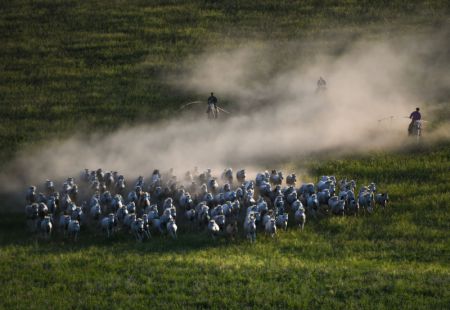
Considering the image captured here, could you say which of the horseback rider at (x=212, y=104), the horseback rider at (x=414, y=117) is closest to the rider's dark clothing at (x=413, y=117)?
the horseback rider at (x=414, y=117)

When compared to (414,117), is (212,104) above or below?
above

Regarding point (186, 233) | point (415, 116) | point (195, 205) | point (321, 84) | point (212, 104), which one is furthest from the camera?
point (321, 84)

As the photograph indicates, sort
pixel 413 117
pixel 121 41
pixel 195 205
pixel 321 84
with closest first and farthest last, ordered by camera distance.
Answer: pixel 195 205 → pixel 413 117 → pixel 321 84 → pixel 121 41

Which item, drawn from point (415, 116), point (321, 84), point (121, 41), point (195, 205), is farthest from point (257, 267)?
point (121, 41)

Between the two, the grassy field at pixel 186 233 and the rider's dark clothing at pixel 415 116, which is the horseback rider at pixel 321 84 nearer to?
the grassy field at pixel 186 233

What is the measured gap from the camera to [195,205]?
37.4 metres

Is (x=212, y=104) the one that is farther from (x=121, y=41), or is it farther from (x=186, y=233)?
(x=121, y=41)

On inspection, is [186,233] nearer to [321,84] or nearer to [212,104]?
[212,104]

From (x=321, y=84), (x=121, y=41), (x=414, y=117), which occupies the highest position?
(x=121, y=41)

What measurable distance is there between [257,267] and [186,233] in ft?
18.9

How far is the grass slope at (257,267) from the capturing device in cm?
2625

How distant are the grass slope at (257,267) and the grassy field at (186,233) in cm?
8

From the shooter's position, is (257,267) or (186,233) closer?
(257,267)

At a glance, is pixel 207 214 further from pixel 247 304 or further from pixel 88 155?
pixel 88 155
